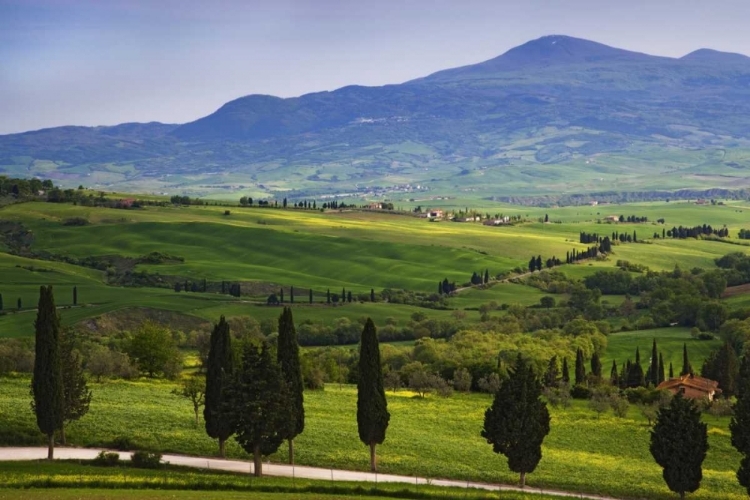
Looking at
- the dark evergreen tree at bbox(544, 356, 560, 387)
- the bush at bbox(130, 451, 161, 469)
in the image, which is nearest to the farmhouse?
the dark evergreen tree at bbox(544, 356, 560, 387)

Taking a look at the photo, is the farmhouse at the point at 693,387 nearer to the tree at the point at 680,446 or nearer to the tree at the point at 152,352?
the tree at the point at 680,446

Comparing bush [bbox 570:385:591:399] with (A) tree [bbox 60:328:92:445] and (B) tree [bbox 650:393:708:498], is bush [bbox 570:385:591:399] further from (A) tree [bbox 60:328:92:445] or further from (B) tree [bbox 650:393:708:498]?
(A) tree [bbox 60:328:92:445]

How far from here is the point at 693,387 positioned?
10112 centimetres

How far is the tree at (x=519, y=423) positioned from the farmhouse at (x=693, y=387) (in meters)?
36.5

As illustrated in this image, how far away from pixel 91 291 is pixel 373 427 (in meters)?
109

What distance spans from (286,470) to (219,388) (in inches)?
281

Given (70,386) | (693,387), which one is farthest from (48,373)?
(693,387)

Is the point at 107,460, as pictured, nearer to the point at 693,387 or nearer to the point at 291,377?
the point at 291,377

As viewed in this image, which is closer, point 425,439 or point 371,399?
point 371,399

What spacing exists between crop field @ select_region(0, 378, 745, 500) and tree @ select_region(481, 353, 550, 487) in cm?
145

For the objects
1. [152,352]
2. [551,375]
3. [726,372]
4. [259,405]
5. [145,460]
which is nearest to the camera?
[145,460]

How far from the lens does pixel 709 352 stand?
135 meters

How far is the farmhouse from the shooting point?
331ft

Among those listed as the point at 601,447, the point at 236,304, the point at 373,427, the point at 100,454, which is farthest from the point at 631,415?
the point at 236,304
